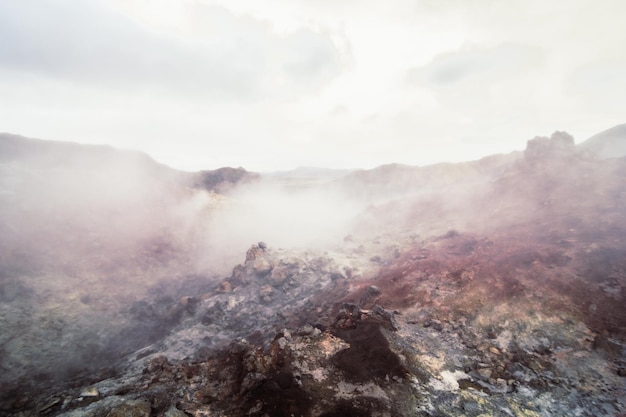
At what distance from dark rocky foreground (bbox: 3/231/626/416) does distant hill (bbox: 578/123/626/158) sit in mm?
63448

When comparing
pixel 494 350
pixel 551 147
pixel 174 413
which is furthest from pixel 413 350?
pixel 551 147

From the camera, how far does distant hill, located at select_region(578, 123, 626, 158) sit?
61972 mm

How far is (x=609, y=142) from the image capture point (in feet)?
222

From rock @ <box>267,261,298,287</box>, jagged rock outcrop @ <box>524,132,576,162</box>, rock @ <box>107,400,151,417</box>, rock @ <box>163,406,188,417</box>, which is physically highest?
jagged rock outcrop @ <box>524,132,576,162</box>

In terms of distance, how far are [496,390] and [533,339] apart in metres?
3.55

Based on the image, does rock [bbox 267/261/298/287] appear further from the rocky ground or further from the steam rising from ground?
the steam rising from ground

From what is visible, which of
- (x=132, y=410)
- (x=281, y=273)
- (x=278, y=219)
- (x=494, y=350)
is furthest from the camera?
(x=278, y=219)

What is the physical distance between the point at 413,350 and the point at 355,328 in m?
2.37

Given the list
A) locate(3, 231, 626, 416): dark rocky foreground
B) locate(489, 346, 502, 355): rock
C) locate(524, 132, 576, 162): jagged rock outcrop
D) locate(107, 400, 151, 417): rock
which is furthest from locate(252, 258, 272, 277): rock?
locate(524, 132, 576, 162): jagged rock outcrop

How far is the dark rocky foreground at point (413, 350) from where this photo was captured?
8945mm

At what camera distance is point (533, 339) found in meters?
11.7

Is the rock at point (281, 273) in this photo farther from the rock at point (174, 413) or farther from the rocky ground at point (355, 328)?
the rock at point (174, 413)

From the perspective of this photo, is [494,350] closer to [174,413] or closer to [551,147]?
[174,413]

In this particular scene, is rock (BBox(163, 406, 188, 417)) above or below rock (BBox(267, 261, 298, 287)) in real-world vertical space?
above
